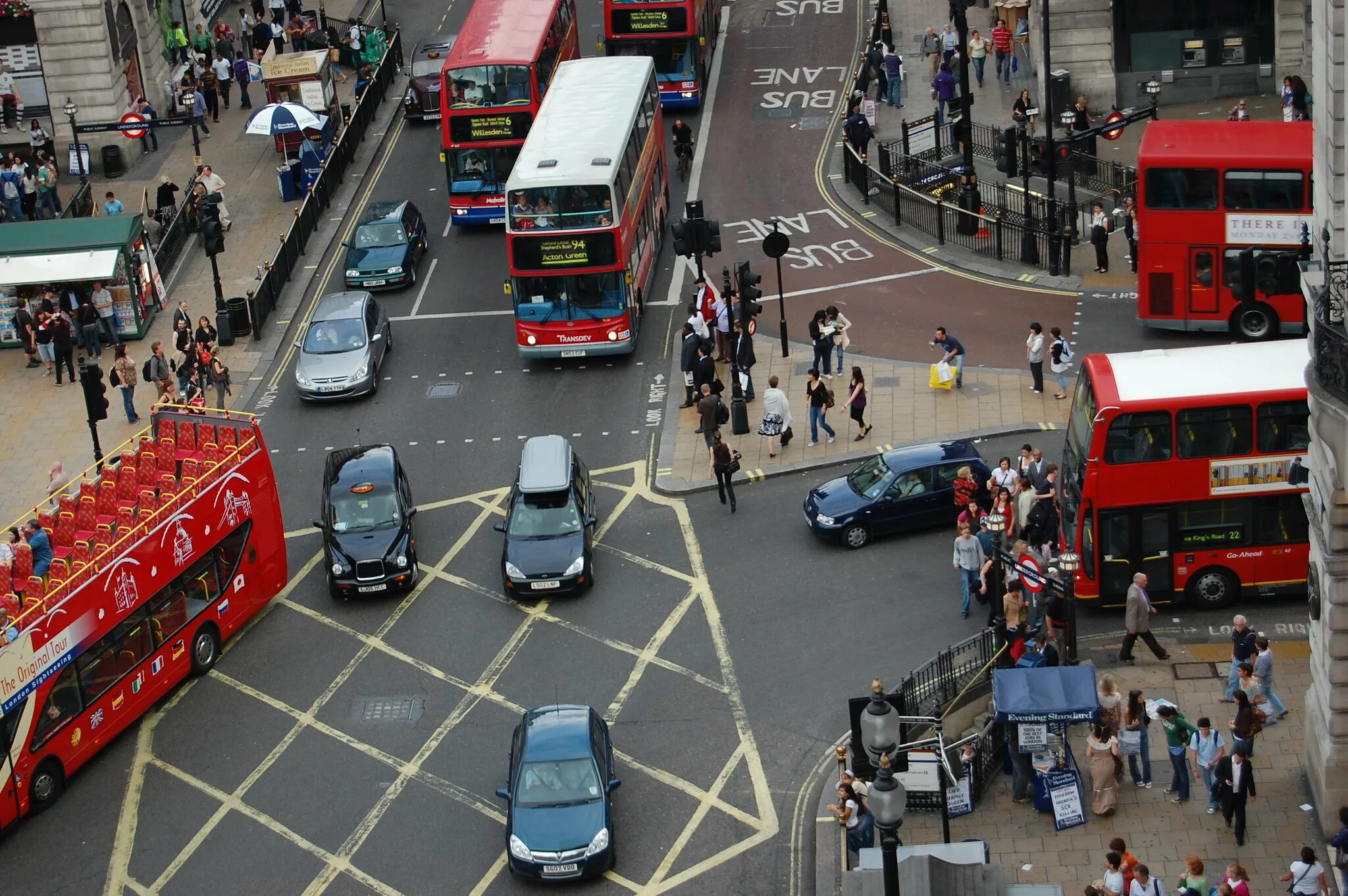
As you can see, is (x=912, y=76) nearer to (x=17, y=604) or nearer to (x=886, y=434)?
(x=886, y=434)

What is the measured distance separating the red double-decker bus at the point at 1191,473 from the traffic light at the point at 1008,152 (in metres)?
15.9

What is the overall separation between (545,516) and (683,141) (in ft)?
69.6

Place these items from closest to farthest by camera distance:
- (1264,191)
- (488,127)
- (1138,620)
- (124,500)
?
(1138,620) → (124,500) → (1264,191) → (488,127)

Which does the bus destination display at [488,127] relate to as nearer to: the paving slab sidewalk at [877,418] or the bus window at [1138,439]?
the paving slab sidewalk at [877,418]

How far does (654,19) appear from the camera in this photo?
56156 millimetres

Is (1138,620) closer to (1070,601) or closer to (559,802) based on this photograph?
(1070,601)

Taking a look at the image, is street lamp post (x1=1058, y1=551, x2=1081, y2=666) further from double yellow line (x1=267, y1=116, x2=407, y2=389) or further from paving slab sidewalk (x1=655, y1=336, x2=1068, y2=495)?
double yellow line (x1=267, y1=116, x2=407, y2=389)

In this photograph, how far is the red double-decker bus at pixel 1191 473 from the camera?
29719 millimetres

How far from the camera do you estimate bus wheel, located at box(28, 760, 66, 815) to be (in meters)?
28.8

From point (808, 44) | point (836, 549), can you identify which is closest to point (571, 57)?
point (808, 44)

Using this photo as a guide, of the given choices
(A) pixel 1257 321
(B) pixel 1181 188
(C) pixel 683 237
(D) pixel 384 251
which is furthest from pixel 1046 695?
(D) pixel 384 251

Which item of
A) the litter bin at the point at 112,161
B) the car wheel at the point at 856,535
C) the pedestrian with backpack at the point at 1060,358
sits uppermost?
the litter bin at the point at 112,161

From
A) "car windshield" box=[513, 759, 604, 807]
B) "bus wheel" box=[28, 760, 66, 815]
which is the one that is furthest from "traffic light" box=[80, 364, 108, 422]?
"car windshield" box=[513, 759, 604, 807]

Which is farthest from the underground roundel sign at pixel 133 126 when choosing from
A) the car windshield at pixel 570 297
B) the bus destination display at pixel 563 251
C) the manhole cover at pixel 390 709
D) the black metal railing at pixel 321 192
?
the manhole cover at pixel 390 709
